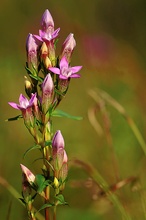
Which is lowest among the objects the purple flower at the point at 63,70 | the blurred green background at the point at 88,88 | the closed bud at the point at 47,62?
the blurred green background at the point at 88,88

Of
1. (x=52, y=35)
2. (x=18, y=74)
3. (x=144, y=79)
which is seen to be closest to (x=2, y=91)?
(x=18, y=74)

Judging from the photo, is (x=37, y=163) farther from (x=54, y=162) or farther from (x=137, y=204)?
(x=54, y=162)

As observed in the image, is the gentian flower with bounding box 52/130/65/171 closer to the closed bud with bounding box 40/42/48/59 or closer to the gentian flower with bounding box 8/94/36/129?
the gentian flower with bounding box 8/94/36/129

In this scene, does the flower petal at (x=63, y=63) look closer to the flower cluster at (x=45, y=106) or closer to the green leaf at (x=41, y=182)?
the flower cluster at (x=45, y=106)

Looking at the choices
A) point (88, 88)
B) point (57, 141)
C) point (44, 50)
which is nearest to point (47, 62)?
point (44, 50)

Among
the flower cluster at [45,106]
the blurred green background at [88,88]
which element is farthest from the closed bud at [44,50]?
the blurred green background at [88,88]
